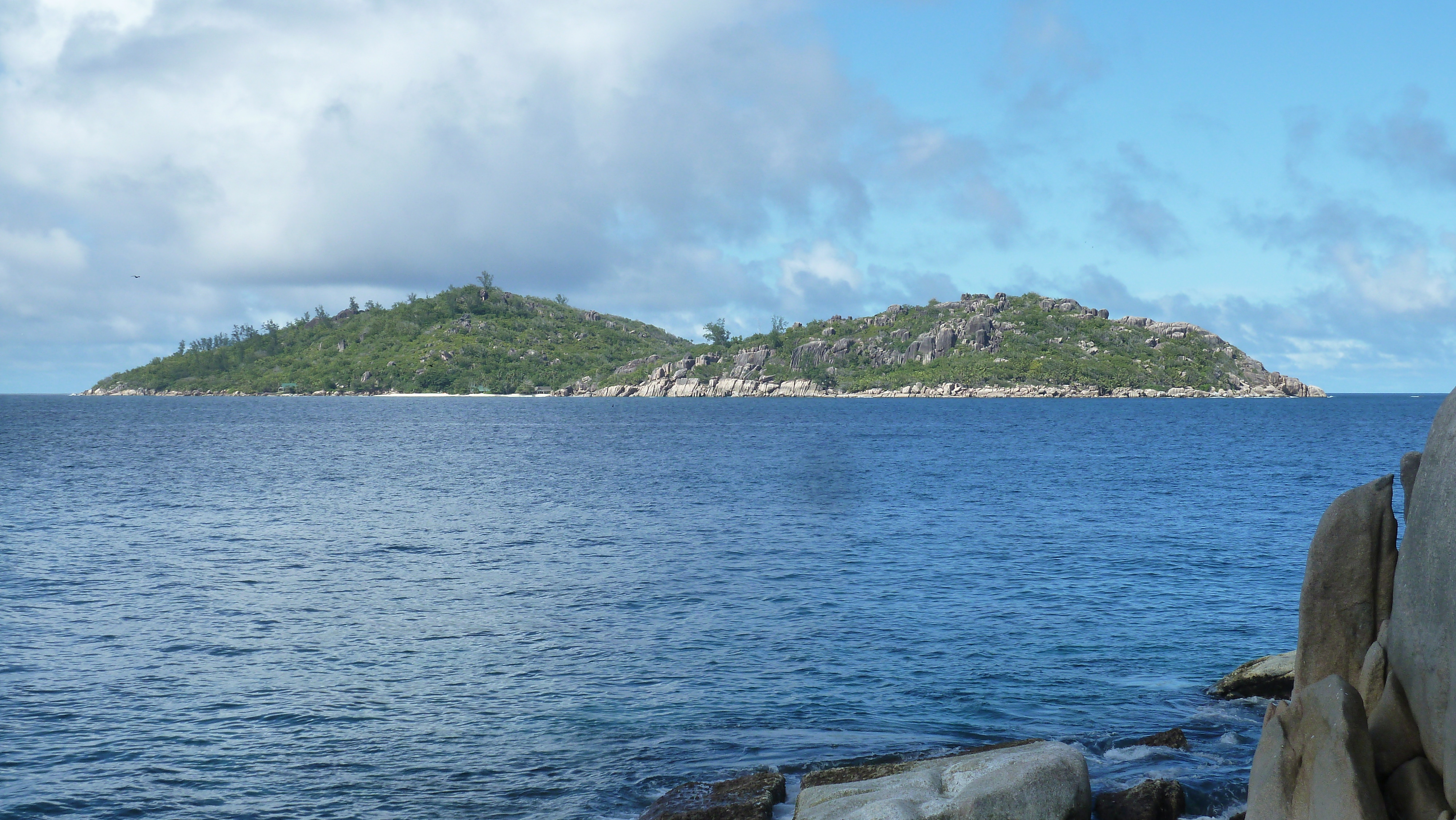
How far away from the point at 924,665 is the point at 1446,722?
15.8 m

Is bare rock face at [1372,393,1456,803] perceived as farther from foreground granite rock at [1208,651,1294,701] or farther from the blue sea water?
Answer: foreground granite rock at [1208,651,1294,701]

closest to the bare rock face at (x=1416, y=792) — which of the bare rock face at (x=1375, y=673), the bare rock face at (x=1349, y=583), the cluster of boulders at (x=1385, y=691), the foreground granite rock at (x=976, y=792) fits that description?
the cluster of boulders at (x=1385, y=691)

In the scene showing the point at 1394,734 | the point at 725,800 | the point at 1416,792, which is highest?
the point at 1394,734

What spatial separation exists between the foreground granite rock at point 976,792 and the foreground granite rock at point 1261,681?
1021 centimetres

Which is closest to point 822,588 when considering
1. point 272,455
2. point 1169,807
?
point 1169,807

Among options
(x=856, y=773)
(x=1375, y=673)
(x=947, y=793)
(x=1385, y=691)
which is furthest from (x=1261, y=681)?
(x=947, y=793)

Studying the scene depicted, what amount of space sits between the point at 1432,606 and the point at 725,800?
39.3 ft

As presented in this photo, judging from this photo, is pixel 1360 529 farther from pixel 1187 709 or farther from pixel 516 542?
pixel 516 542

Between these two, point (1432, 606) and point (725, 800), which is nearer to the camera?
point (1432, 606)

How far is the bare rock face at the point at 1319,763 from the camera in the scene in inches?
539

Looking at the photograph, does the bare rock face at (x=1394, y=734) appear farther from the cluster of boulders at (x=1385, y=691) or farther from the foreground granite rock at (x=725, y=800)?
the foreground granite rock at (x=725, y=800)

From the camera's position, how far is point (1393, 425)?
6663 inches

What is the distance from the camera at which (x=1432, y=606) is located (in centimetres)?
1443

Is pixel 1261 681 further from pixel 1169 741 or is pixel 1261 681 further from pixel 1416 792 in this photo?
pixel 1416 792
